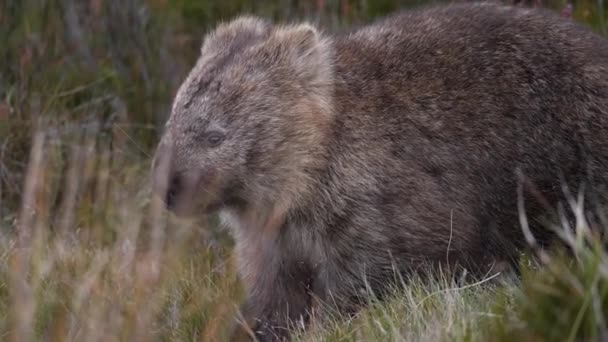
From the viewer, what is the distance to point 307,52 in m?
4.94

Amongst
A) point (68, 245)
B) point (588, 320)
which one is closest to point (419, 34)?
point (68, 245)

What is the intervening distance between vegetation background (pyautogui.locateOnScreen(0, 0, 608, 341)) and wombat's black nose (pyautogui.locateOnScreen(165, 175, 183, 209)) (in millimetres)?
159

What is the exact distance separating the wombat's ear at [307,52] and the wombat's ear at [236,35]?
0.12 metres

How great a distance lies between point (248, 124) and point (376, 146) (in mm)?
532

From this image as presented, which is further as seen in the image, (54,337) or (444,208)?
(444,208)

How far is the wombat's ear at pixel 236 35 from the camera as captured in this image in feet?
16.6

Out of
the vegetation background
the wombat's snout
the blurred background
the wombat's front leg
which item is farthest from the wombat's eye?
the blurred background

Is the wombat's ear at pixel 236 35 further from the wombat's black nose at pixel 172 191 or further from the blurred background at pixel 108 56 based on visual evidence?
the blurred background at pixel 108 56

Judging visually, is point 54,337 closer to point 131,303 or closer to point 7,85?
point 131,303

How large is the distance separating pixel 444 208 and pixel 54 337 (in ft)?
5.81

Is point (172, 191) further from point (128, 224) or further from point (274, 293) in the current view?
point (274, 293)

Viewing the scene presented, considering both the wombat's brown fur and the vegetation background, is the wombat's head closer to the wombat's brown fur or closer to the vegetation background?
the wombat's brown fur

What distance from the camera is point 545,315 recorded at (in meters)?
2.94

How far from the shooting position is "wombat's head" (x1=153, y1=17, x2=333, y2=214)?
4531 mm
